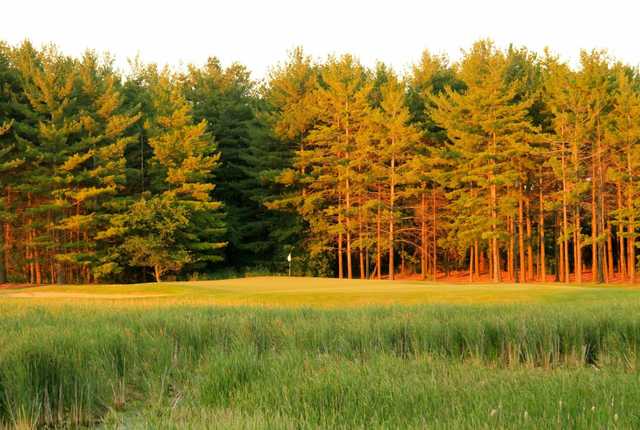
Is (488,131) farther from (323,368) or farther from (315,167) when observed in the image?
(323,368)

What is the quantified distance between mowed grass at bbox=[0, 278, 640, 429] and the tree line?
27293 millimetres

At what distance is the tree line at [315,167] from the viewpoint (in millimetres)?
37719

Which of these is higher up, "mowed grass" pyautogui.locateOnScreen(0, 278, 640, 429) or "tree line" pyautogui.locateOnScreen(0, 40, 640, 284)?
"tree line" pyautogui.locateOnScreen(0, 40, 640, 284)

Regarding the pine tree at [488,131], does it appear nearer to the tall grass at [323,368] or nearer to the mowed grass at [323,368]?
the mowed grass at [323,368]

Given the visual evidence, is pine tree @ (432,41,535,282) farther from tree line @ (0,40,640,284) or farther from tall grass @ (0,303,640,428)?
tall grass @ (0,303,640,428)

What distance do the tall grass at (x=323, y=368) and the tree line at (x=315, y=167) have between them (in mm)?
27800

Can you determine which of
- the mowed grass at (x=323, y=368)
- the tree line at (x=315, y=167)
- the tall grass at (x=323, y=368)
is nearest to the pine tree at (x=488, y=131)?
the tree line at (x=315, y=167)

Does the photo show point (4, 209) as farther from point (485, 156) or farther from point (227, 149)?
point (485, 156)

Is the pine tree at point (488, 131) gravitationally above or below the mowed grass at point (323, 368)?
above

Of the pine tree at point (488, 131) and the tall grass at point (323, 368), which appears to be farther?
the pine tree at point (488, 131)

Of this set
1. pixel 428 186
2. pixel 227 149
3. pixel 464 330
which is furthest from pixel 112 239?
pixel 464 330

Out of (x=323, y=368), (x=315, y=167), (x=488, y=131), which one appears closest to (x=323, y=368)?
(x=323, y=368)

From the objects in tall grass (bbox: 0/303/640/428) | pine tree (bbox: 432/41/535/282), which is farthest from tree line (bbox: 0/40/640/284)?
tall grass (bbox: 0/303/640/428)

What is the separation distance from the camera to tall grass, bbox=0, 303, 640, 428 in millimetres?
5367
